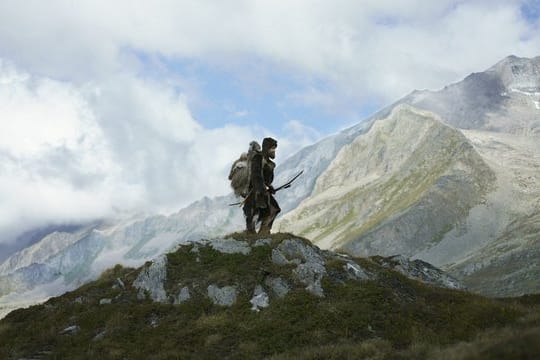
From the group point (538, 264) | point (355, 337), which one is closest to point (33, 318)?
point (355, 337)

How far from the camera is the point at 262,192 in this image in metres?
30.9

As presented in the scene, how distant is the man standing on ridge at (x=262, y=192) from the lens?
3080 cm

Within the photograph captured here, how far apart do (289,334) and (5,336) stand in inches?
520

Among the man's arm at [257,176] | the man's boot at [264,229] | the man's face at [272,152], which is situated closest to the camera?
the man's arm at [257,176]

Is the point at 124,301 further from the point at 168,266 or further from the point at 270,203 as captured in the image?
the point at 270,203

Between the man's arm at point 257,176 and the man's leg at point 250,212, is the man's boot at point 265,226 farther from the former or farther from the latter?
the man's arm at point 257,176

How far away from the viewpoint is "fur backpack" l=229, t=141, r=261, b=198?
101 ft

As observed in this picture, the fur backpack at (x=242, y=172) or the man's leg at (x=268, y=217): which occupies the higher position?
the fur backpack at (x=242, y=172)

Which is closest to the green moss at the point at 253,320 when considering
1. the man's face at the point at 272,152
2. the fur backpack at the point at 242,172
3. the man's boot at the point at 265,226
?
the man's boot at the point at 265,226

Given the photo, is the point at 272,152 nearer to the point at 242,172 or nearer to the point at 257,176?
the point at 257,176

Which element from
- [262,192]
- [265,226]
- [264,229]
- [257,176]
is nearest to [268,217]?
[265,226]

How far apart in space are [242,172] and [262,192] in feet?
8.56

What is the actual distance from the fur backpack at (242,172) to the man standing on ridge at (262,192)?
42 cm

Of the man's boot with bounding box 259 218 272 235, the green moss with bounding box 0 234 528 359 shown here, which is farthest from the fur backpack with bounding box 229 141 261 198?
the green moss with bounding box 0 234 528 359
